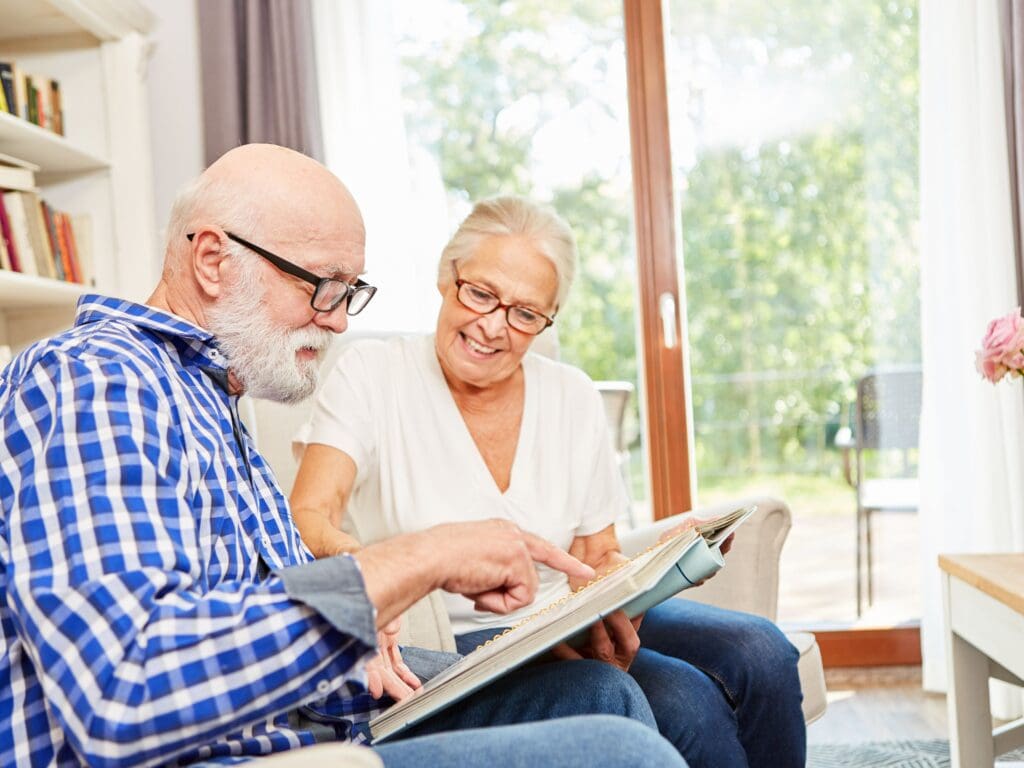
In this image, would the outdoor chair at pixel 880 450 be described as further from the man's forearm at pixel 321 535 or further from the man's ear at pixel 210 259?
the man's ear at pixel 210 259

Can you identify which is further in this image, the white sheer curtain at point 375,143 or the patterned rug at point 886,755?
the white sheer curtain at point 375,143

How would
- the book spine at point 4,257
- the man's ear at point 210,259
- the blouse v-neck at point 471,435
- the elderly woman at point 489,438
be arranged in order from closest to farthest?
the man's ear at point 210,259 < the elderly woman at point 489,438 < the blouse v-neck at point 471,435 < the book spine at point 4,257

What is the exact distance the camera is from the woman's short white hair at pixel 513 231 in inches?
71.0

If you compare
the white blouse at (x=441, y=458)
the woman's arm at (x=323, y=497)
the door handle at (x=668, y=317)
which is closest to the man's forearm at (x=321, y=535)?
the woman's arm at (x=323, y=497)

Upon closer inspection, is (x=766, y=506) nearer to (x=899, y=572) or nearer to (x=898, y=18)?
(x=899, y=572)

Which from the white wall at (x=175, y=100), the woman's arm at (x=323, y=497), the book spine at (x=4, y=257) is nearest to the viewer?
the woman's arm at (x=323, y=497)

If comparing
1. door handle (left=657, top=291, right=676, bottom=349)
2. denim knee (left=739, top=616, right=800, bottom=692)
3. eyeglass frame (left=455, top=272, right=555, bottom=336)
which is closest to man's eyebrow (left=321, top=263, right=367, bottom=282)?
eyeglass frame (left=455, top=272, right=555, bottom=336)

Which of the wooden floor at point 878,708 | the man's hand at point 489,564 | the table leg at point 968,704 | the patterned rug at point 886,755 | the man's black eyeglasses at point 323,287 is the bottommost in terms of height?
the wooden floor at point 878,708

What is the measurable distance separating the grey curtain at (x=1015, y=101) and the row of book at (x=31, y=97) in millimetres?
2439

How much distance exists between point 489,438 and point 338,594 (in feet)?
3.33

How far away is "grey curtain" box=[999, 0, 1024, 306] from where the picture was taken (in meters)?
2.80

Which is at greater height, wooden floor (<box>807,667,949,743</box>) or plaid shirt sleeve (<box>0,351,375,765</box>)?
plaid shirt sleeve (<box>0,351,375,765</box>)

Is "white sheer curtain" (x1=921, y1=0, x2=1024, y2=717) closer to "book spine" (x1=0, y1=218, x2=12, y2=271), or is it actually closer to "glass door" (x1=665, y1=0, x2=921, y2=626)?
"glass door" (x1=665, y1=0, x2=921, y2=626)

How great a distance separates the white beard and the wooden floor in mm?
1929
